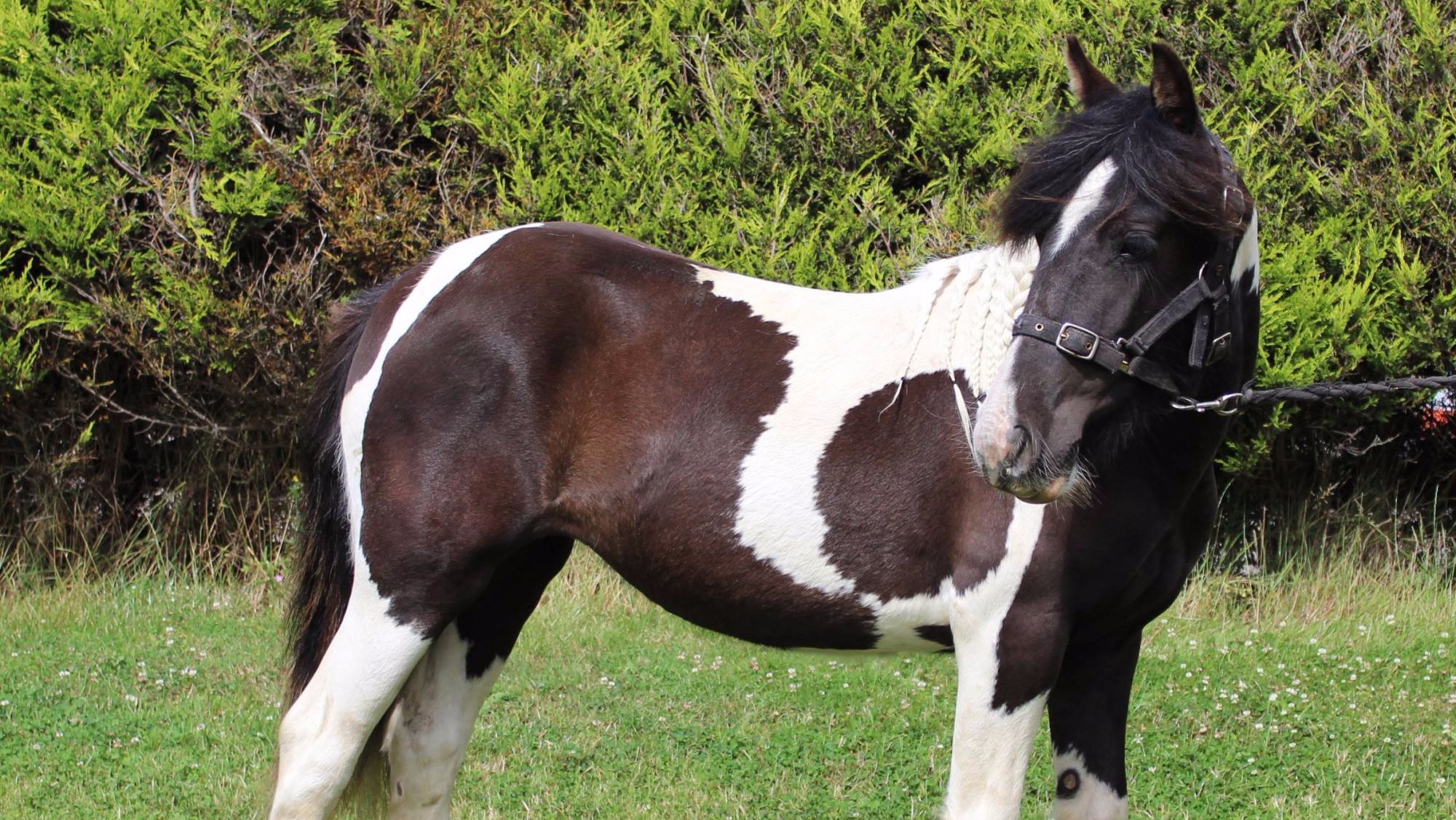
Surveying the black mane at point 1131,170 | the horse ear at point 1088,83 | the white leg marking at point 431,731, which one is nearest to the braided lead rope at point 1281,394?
the black mane at point 1131,170

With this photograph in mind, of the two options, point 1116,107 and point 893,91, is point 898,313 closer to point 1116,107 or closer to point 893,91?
point 1116,107

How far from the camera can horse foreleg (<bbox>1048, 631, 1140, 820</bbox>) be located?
9.59 ft

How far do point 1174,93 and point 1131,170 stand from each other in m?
0.21

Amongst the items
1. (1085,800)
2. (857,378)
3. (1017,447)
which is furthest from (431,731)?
(1017,447)

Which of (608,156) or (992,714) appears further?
(608,156)

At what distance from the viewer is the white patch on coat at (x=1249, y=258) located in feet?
8.40

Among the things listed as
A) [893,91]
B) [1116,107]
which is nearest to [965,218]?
[893,91]

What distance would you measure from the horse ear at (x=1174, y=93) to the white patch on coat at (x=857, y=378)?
0.39 meters

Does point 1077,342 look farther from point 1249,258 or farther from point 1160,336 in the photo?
point 1249,258

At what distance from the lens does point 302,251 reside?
6.11 meters

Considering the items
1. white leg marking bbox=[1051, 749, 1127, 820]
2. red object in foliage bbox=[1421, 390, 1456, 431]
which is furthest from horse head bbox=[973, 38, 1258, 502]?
red object in foliage bbox=[1421, 390, 1456, 431]

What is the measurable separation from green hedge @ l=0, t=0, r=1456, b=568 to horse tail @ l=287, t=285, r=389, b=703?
105 inches

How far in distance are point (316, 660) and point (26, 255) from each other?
12.1ft

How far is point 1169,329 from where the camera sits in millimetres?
2439
